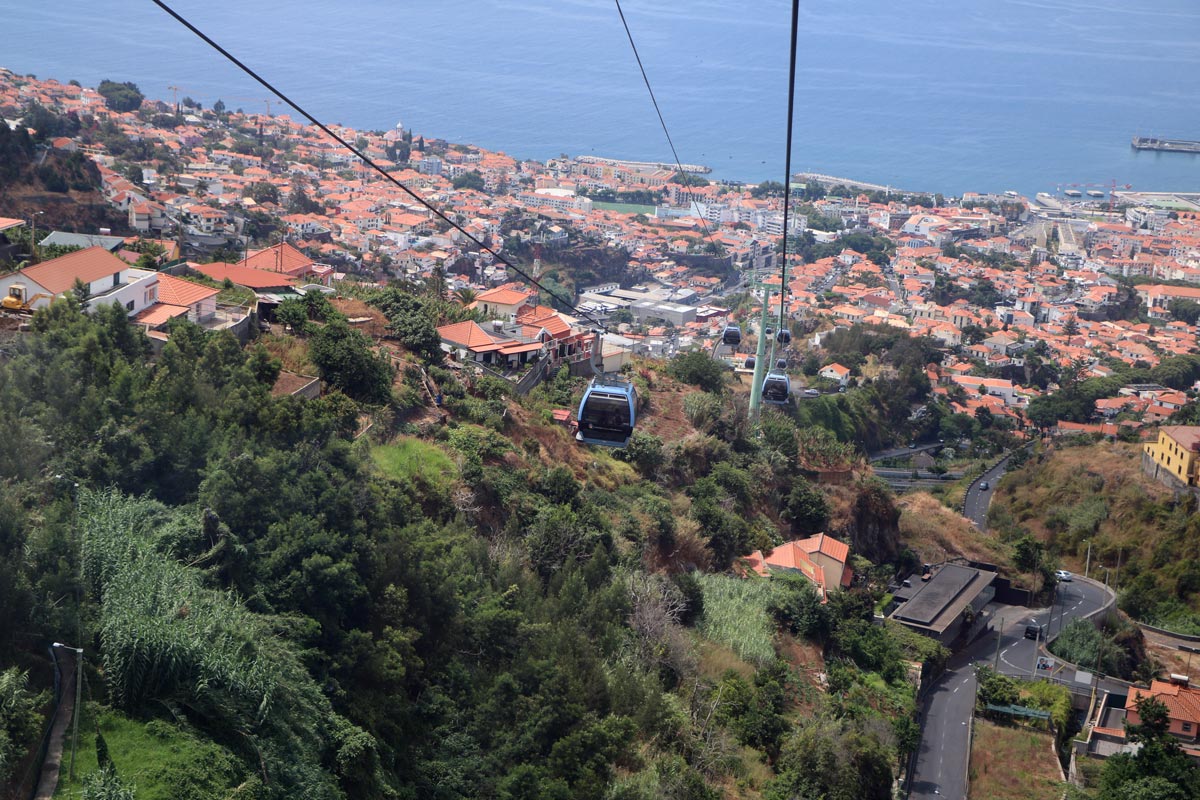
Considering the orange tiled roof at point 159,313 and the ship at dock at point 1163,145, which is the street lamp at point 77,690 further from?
the ship at dock at point 1163,145

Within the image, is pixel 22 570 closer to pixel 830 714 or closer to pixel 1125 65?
pixel 830 714

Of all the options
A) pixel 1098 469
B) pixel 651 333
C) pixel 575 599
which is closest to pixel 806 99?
pixel 651 333

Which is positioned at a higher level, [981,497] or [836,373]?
[836,373]

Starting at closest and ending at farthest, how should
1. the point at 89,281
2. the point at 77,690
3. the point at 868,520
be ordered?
the point at 77,690
the point at 89,281
the point at 868,520

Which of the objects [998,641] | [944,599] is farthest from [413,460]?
[998,641]

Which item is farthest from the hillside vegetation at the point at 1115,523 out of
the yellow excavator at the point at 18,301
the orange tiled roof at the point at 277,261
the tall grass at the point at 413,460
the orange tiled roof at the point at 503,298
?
the yellow excavator at the point at 18,301

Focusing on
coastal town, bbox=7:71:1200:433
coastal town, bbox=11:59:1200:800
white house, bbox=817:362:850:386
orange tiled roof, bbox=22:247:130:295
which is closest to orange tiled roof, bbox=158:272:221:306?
coastal town, bbox=11:59:1200:800

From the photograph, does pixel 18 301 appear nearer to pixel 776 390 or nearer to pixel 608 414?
pixel 608 414
